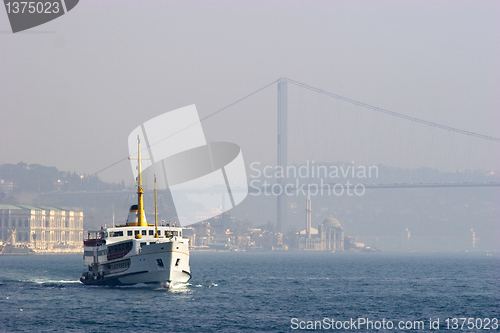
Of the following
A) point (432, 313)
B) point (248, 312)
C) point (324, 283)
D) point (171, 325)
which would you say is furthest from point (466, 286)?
point (171, 325)

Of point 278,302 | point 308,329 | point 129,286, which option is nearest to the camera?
point 308,329

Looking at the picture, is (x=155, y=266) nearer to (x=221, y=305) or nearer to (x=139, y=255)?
(x=139, y=255)

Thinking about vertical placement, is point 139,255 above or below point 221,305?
above

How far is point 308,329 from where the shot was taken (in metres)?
43.1

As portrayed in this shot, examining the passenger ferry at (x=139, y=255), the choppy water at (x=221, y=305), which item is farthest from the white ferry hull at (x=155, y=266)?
the choppy water at (x=221, y=305)

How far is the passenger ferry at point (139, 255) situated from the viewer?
57312 mm

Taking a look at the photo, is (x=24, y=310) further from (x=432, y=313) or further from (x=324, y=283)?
(x=324, y=283)

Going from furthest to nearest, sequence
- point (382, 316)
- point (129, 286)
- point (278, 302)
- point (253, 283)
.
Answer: point (253, 283), point (129, 286), point (278, 302), point (382, 316)

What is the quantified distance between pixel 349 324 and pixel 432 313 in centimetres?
899

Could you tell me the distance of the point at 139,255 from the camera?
57562 mm

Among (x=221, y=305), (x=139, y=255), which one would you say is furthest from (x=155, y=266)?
(x=221, y=305)

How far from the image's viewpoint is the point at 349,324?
44969mm

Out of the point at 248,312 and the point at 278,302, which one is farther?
the point at 278,302

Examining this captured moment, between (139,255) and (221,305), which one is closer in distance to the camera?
(221,305)
